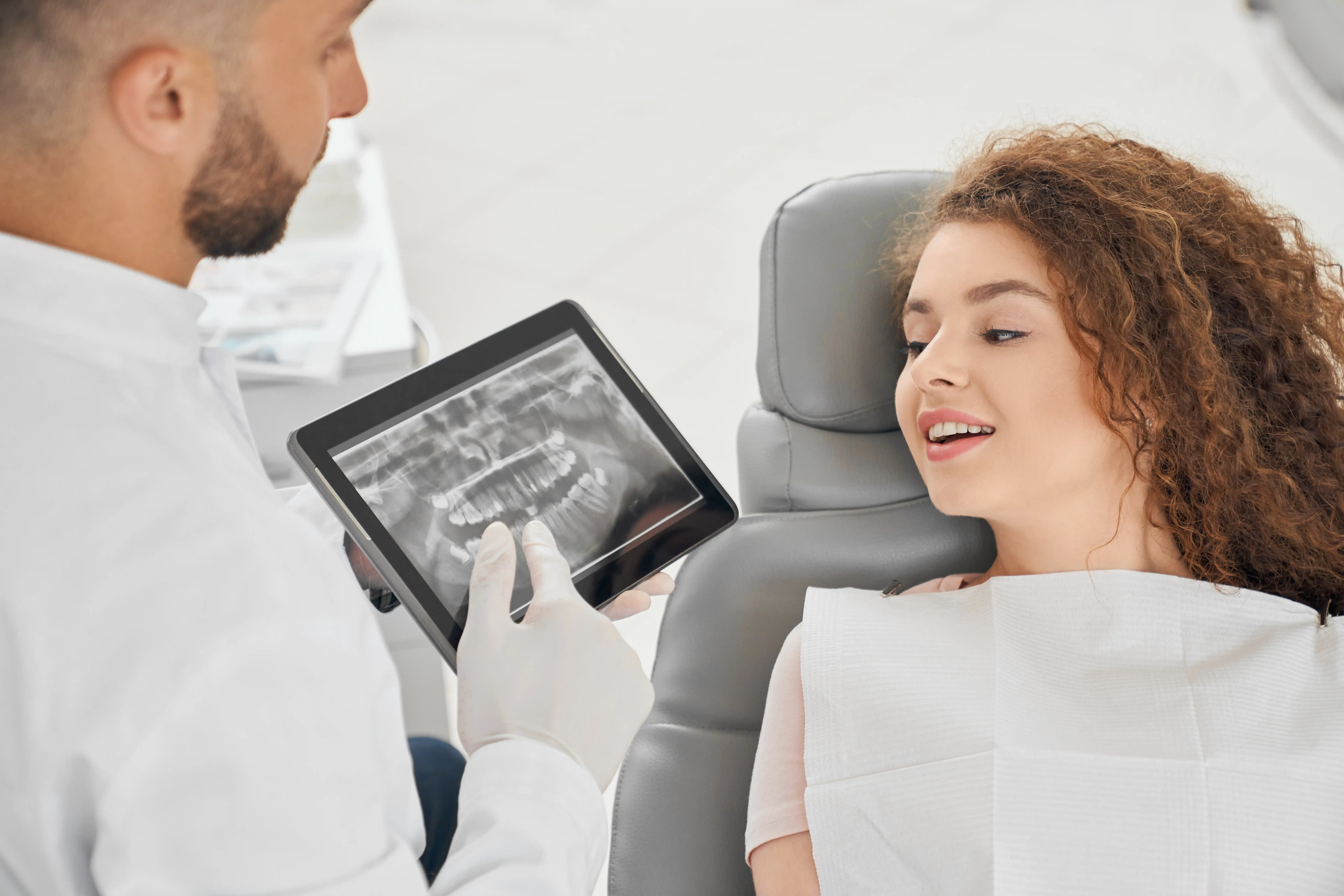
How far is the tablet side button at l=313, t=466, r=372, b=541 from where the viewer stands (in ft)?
2.93

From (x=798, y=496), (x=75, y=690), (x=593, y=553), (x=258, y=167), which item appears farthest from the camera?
(x=798, y=496)

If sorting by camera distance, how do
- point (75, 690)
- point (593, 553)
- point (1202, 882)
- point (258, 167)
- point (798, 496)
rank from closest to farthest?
point (75, 690)
point (258, 167)
point (1202, 882)
point (593, 553)
point (798, 496)

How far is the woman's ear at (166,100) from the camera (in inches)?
23.1

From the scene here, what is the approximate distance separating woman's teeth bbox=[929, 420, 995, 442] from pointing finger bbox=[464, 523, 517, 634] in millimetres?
463

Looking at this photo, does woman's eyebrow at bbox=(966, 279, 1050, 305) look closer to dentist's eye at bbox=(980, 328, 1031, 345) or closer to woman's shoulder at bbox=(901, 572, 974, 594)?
dentist's eye at bbox=(980, 328, 1031, 345)

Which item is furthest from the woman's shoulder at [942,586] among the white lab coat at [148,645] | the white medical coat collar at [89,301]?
the white medical coat collar at [89,301]

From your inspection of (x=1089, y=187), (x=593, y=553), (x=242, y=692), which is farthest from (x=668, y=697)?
(x=1089, y=187)

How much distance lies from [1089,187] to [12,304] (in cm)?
99

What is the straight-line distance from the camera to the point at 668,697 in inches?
43.4

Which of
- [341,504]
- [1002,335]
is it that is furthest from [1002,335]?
[341,504]

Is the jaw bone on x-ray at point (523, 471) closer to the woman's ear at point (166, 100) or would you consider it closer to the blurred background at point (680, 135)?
the woman's ear at point (166, 100)

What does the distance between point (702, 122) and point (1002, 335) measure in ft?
8.90

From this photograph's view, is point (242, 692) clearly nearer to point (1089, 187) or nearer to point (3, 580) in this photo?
point (3, 580)

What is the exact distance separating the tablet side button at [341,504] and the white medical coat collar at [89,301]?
243 mm
